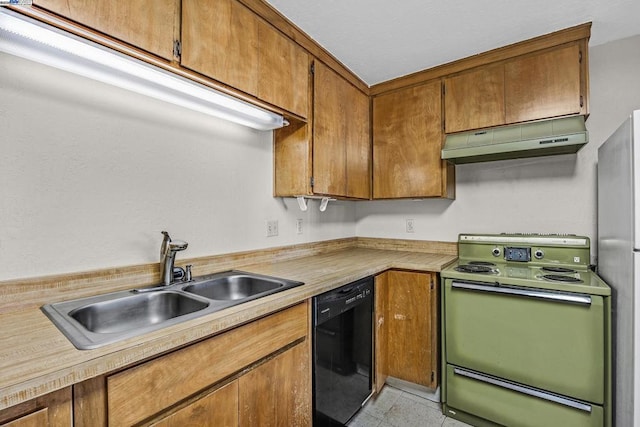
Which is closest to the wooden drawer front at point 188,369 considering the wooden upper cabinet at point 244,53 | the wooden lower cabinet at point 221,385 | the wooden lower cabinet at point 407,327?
the wooden lower cabinet at point 221,385

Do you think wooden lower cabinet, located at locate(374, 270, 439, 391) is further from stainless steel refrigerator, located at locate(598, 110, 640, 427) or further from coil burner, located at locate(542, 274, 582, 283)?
stainless steel refrigerator, located at locate(598, 110, 640, 427)

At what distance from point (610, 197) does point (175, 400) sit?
2309mm

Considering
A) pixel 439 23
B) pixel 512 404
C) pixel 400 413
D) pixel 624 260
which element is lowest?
pixel 400 413

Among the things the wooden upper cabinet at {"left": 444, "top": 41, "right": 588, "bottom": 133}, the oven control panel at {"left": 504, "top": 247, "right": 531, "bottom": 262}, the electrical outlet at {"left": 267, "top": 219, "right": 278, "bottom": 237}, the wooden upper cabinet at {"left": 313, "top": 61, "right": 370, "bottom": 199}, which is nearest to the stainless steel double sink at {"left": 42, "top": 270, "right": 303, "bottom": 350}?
the electrical outlet at {"left": 267, "top": 219, "right": 278, "bottom": 237}

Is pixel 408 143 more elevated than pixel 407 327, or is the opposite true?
pixel 408 143

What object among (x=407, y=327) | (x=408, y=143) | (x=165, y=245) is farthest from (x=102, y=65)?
(x=407, y=327)

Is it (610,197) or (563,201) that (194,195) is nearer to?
(610,197)

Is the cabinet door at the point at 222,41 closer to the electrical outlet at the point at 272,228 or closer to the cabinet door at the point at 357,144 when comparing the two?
the electrical outlet at the point at 272,228

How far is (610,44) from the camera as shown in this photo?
2035 mm

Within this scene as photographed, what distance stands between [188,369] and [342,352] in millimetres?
947

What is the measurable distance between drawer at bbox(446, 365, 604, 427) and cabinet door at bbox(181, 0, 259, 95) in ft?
6.98

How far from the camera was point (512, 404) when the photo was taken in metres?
1.72

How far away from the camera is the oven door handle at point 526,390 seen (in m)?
1.57

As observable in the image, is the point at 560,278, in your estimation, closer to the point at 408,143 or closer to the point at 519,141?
the point at 519,141
